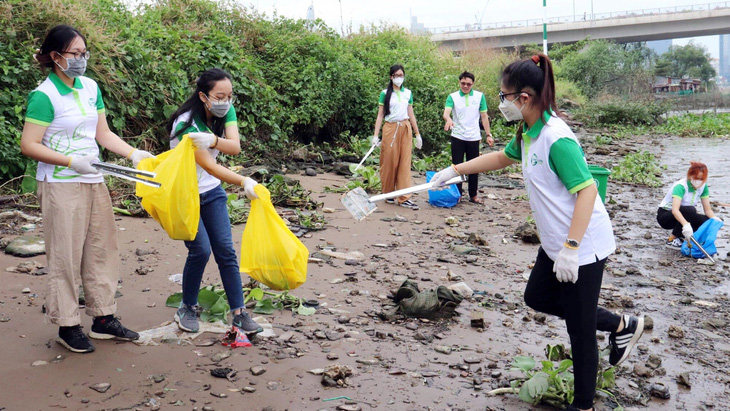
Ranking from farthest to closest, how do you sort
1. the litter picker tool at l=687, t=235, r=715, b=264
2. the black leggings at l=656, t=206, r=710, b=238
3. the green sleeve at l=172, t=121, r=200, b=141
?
1. the black leggings at l=656, t=206, r=710, b=238
2. the litter picker tool at l=687, t=235, r=715, b=264
3. the green sleeve at l=172, t=121, r=200, b=141

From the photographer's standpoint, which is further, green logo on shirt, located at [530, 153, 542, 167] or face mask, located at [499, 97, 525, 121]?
face mask, located at [499, 97, 525, 121]

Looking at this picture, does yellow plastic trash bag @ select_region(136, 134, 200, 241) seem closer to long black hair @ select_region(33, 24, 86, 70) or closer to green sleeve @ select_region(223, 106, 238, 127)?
green sleeve @ select_region(223, 106, 238, 127)

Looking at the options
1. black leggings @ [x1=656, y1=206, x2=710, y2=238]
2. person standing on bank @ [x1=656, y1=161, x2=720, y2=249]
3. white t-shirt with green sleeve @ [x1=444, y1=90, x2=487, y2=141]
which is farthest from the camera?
white t-shirt with green sleeve @ [x1=444, y1=90, x2=487, y2=141]

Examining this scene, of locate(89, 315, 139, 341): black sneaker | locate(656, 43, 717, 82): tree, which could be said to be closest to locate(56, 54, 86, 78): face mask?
locate(89, 315, 139, 341): black sneaker

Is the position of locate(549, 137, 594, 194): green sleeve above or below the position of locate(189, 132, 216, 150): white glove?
below

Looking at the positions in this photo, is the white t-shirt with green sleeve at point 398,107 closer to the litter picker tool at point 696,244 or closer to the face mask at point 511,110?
the litter picker tool at point 696,244

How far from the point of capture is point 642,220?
A: 332 inches

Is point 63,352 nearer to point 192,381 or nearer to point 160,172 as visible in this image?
point 192,381

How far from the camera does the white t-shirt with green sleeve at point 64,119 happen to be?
330 cm

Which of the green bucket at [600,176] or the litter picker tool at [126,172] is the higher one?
the litter picker tool at [126,172]

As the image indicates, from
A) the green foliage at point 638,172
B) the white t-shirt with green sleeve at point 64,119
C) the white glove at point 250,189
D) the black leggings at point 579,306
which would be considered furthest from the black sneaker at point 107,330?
the green foliage at point 638,172

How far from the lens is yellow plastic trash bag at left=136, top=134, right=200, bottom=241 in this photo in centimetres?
343

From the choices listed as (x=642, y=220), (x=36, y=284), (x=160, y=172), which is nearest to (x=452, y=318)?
(x=160, y=172)

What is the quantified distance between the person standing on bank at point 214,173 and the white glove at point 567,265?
5.47 feet
